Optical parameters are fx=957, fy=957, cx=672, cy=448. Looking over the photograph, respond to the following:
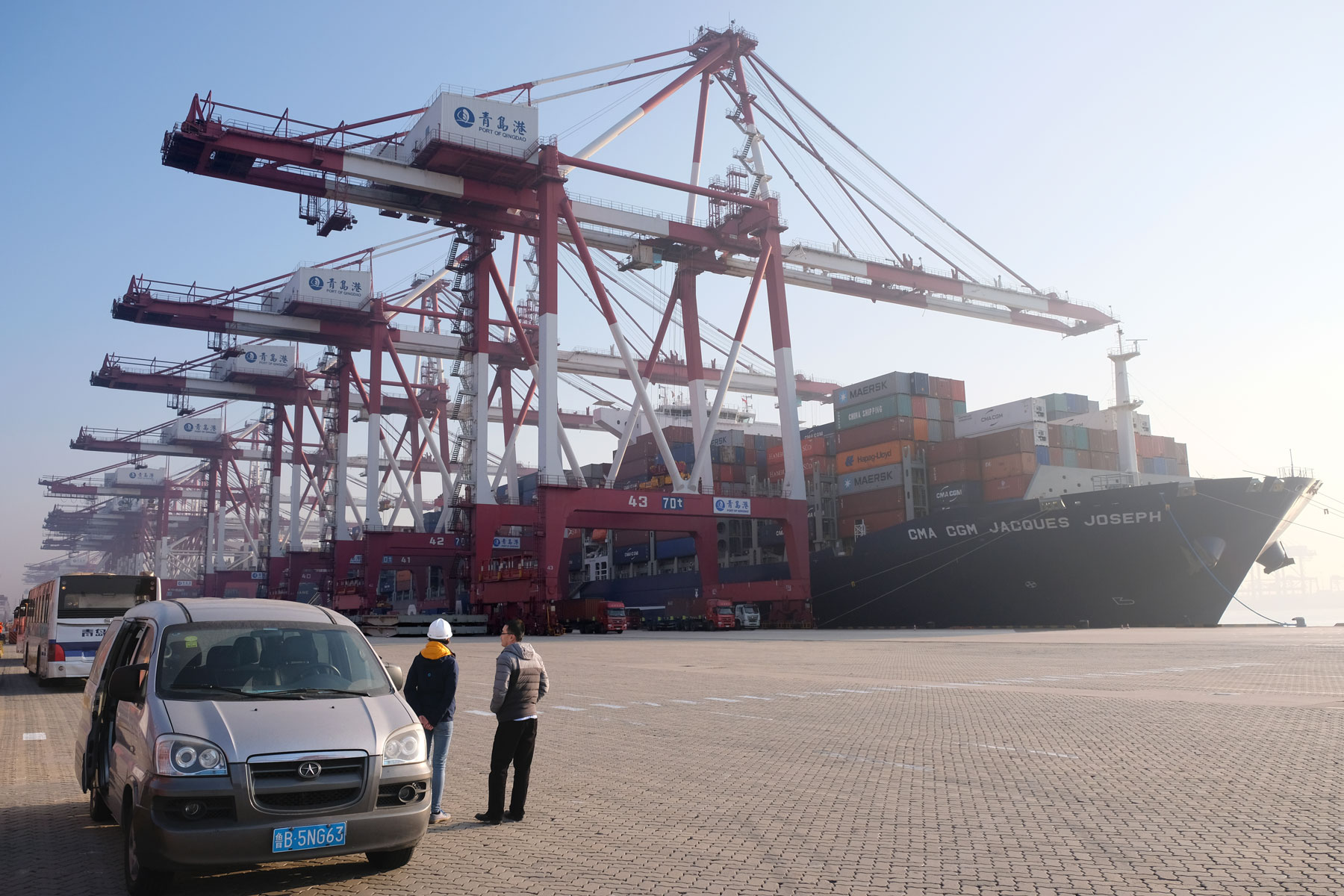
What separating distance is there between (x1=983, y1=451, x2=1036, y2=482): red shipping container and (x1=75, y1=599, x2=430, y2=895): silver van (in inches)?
1302

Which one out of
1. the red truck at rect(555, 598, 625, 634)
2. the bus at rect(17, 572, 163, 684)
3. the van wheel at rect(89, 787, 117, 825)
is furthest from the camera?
the red truck at rect(555, 598, 625, 634)

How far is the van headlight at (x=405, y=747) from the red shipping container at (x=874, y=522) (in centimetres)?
3346

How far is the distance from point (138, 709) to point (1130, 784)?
691cm

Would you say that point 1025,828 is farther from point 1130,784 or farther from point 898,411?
point 898,411

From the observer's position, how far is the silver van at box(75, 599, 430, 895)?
489 centimetres

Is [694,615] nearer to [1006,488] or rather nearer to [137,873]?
[1006,488]

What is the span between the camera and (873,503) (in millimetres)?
40719

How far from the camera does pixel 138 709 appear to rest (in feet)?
18.5

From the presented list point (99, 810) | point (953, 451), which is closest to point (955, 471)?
point (953, 451)

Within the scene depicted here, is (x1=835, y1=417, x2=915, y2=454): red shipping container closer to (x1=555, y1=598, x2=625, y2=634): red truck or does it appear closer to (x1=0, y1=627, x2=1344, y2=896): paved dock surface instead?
(x1=555, y1=598, x2=625, y2=634): red truck

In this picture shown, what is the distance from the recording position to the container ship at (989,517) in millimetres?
30141

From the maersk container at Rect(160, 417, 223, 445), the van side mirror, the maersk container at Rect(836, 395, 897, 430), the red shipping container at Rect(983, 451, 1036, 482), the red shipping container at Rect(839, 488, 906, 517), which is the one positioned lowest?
the van side mirror

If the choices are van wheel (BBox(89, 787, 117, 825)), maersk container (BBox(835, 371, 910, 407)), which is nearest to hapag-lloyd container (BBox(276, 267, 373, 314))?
maersk container (BBox(835, 371, 910, 407))

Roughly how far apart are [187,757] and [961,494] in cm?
3564
